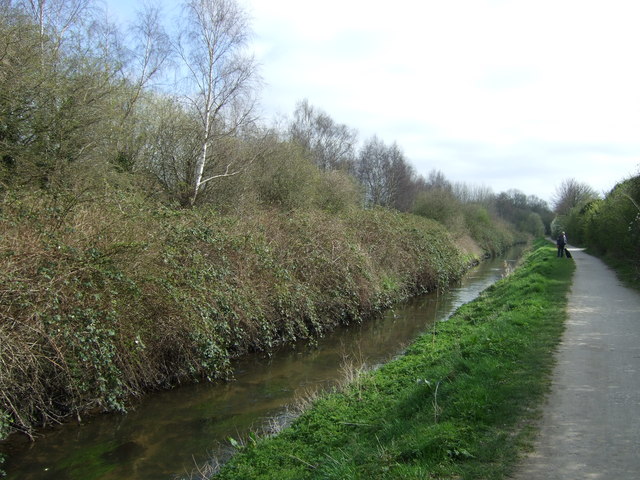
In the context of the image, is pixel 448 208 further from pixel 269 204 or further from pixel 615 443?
pixel 615 443

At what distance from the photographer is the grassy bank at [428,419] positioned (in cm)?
480

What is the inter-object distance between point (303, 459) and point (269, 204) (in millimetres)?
17374

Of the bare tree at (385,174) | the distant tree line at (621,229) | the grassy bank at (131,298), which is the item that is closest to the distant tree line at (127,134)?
the grassy bank at (131,298)

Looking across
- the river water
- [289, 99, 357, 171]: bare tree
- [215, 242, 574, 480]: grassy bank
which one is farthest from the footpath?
[289, 99, 357, 171]: bare tree

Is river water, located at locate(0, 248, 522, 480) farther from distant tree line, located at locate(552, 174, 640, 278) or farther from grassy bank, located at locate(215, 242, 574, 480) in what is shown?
distant tree line, located at locate(552, 174, 640, 278)

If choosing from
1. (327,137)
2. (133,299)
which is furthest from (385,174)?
(133,299)

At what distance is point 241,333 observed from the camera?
10.8 metres

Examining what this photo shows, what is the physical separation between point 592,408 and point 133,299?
272 inches

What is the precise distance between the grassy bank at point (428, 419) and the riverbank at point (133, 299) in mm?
2795

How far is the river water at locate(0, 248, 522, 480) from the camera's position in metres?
6.52

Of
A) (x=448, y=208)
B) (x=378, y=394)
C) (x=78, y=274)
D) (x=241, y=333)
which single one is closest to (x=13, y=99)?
(x=78, y=274)

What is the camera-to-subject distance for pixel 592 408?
5805 mm

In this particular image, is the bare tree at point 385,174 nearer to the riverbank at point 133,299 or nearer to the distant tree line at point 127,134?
the distant tree line at point 127,134

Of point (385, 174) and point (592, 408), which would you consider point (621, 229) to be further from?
point (385, 174)
